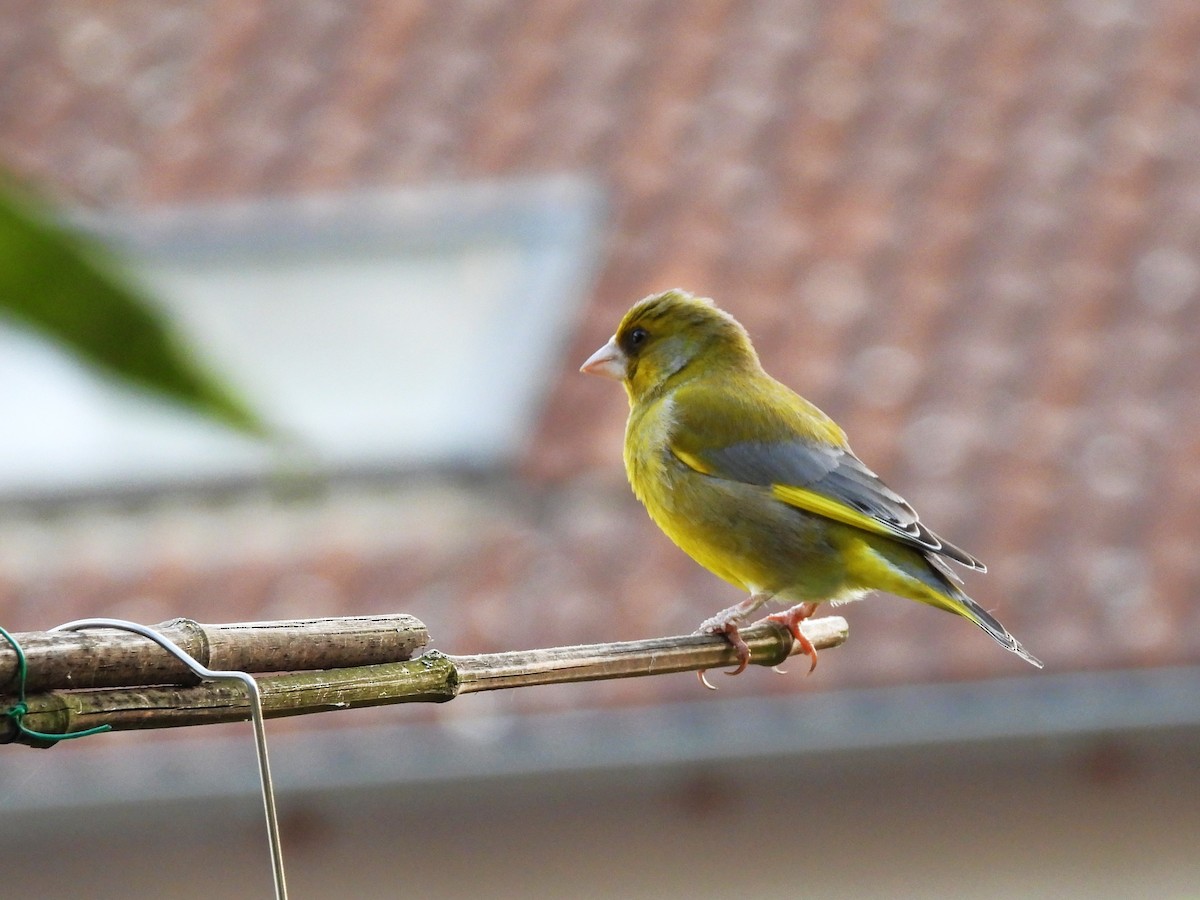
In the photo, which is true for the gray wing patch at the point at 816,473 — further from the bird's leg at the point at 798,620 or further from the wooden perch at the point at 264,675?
the wooden perch at the point at 264,675

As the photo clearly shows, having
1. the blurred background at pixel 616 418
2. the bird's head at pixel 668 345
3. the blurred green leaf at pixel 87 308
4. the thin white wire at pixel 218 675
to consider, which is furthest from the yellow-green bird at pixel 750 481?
the blurred background at pixel 616 418

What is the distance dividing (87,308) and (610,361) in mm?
3588

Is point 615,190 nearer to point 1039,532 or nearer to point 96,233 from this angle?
point 1039,532

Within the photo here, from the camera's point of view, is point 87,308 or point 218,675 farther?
point 218,675

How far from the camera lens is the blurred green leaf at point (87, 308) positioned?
1.58ft

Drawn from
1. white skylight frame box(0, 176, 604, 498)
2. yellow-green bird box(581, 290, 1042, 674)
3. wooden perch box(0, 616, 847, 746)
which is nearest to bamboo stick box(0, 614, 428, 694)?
wooden perch box(0, 616, 847, 746)

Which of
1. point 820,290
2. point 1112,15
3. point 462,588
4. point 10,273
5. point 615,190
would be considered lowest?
point 10,273

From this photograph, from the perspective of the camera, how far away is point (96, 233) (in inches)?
20.6

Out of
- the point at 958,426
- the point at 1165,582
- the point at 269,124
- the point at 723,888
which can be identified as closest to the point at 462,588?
the point at 723,888

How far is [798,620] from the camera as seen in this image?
337 centimetres

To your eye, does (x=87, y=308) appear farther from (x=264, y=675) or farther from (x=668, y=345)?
(x=668, y=345)

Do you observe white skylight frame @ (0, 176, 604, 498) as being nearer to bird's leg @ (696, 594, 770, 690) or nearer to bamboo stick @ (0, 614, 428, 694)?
bird's leg @ (696, 594, 770, 690)

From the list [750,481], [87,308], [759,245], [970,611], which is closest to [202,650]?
[87,308]

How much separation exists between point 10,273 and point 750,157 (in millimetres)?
9993
